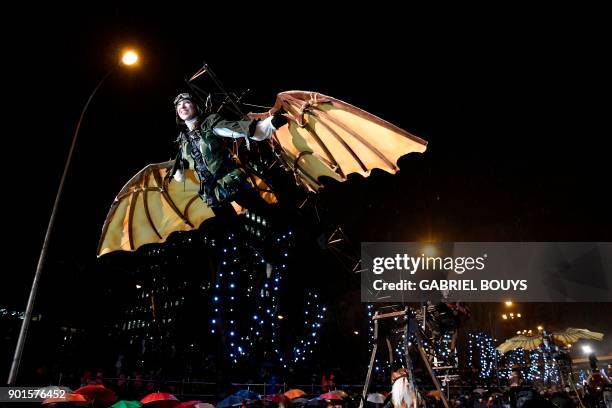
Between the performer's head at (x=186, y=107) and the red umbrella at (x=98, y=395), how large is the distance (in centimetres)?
714

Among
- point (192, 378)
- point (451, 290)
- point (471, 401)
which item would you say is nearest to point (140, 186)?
point (451, 290)

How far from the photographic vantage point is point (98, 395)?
375 inches

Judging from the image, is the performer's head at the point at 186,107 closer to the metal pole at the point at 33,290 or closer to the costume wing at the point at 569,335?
the metal pole at the point at 33,290

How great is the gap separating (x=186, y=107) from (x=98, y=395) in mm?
7486

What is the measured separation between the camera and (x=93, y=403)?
925 cm

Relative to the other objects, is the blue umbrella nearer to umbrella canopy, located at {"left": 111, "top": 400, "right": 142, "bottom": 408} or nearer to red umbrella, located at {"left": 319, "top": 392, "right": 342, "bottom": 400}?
red umbrella, located at {"left": 319, "top": 392, "right": 342, "bottom": 400}

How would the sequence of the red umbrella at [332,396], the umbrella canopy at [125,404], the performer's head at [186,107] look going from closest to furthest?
the performer's head at [186,107] → the umbrella canopy at [125,404] → the red umbrella at [332,396]

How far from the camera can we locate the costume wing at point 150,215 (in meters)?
6.96

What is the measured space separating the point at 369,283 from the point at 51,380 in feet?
32.6

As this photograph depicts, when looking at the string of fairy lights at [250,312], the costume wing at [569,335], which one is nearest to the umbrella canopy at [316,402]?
the costume wing at [569,335]

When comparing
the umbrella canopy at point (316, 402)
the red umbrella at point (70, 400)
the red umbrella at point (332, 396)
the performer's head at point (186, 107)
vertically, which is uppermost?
the performer's head at point (186, 107)

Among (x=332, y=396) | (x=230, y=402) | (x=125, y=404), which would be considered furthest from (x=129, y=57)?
(x=332, y=396)

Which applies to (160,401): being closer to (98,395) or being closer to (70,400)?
(98,395)

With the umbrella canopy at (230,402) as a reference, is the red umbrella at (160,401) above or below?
above
